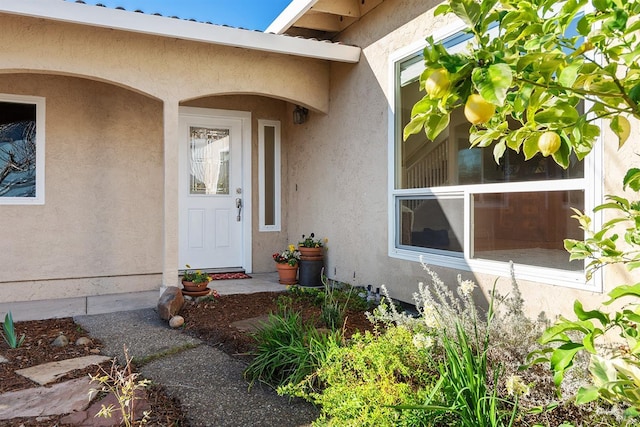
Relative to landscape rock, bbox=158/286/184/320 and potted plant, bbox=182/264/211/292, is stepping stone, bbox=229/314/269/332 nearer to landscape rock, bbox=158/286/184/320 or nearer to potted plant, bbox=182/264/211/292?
landscape rock, bbox=158/286/184/320

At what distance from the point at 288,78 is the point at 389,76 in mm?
1471

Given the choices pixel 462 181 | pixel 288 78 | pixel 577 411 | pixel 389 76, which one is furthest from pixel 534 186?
pixel 288 78

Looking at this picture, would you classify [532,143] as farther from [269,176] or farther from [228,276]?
[269,176]

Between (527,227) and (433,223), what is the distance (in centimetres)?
104

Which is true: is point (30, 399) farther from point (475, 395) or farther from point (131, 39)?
point (131, 39)

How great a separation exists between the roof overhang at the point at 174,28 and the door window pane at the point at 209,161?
6.87ft

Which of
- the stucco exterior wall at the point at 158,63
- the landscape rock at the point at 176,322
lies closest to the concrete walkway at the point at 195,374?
the landscape rock at the point at 176,322

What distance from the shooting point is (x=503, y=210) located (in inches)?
135

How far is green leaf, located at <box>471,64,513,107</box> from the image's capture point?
78 cm

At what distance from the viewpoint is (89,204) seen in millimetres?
5652

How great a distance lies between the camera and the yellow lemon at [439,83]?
2.84 feet

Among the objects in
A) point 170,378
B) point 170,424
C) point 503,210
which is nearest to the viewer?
point 170,424

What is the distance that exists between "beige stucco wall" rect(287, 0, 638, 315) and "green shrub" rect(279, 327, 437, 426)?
4.87ft

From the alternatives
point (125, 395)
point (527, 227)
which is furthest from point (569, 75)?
point (527, 227)
